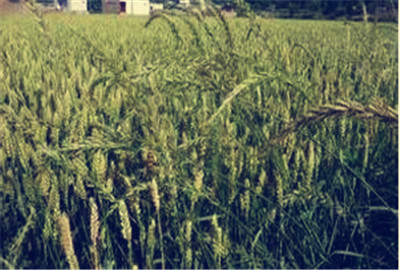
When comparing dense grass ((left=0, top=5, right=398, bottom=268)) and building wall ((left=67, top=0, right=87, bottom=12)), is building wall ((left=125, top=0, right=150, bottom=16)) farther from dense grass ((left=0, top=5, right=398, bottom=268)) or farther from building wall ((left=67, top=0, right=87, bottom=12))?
dense grass ((left=0, top=5, right=398, bottom=268))

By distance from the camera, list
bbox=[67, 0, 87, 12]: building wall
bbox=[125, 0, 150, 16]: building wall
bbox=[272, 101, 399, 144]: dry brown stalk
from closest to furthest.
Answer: bbox=[272, 101, 399, 144]: dry brown stalk < bbox=[125, 0, 150, 16]: building wall < bbox=[67, 0, 87, 12]: building wall

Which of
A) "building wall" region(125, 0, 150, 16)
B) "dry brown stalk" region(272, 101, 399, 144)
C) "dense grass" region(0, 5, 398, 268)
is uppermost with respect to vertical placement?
"building wall" region(125, 0, 150, 16)

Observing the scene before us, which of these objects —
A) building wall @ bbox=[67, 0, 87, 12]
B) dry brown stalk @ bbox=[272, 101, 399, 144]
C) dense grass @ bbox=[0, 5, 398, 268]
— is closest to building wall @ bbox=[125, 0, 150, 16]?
building wall @ bbox=[67, 0, 87, 12]

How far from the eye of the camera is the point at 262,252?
2.29 feet

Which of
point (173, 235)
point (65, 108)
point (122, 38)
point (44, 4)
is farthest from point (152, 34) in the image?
point (173, 235)

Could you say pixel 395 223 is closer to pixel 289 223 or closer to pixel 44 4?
pixel 289 223

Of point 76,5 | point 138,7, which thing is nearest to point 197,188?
point 138,7

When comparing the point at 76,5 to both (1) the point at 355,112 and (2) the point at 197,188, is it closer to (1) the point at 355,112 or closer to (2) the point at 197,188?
(2) the point at 197,188

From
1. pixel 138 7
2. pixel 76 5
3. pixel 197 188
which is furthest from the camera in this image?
pixel 76 5

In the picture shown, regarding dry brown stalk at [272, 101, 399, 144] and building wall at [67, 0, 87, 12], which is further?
building wall at [67, 0, 87, 12]

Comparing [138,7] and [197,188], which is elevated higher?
[138,7]

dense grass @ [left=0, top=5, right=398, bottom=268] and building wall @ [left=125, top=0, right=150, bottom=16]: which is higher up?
building wall @ [left=125, top=0, right=150, bottom=16]

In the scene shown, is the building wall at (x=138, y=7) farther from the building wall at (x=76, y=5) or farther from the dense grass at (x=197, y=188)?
the dense grass at (x=197, y=188)

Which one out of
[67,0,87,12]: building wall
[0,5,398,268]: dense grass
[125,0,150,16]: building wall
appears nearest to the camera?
[0,5,398,268]: dense grass
